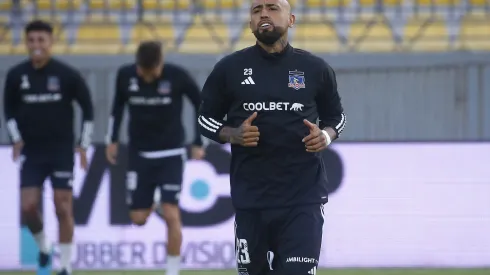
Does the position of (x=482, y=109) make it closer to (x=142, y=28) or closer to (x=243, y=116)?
(x=142, y=28)

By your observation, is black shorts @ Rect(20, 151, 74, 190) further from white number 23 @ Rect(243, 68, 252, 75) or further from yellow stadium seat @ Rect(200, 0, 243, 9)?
yellow stadium seat @ Rect(200, 0, 243, 9)

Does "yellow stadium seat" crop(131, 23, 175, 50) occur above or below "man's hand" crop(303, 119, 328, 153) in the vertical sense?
below

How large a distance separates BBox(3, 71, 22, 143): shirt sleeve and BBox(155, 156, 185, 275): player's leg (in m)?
1.28

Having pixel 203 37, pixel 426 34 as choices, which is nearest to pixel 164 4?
pixel 203 37

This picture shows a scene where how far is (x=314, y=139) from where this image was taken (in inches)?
218

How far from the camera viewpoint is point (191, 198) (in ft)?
35.3

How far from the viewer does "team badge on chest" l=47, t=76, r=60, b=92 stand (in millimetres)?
9234

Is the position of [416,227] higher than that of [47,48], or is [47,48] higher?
[47,48]

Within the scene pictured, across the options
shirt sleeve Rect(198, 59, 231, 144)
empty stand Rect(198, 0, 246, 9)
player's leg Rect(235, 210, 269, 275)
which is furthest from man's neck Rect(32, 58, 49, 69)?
empty stand Rect(198, 0, 246, 9)

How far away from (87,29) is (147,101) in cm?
447

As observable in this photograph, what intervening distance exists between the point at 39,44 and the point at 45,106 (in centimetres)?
54

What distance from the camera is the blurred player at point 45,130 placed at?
30.0 feet

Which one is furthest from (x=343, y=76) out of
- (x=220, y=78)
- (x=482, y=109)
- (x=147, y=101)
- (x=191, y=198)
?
(x=220, y=78)

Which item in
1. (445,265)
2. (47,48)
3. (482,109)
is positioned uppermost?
(47,48)
